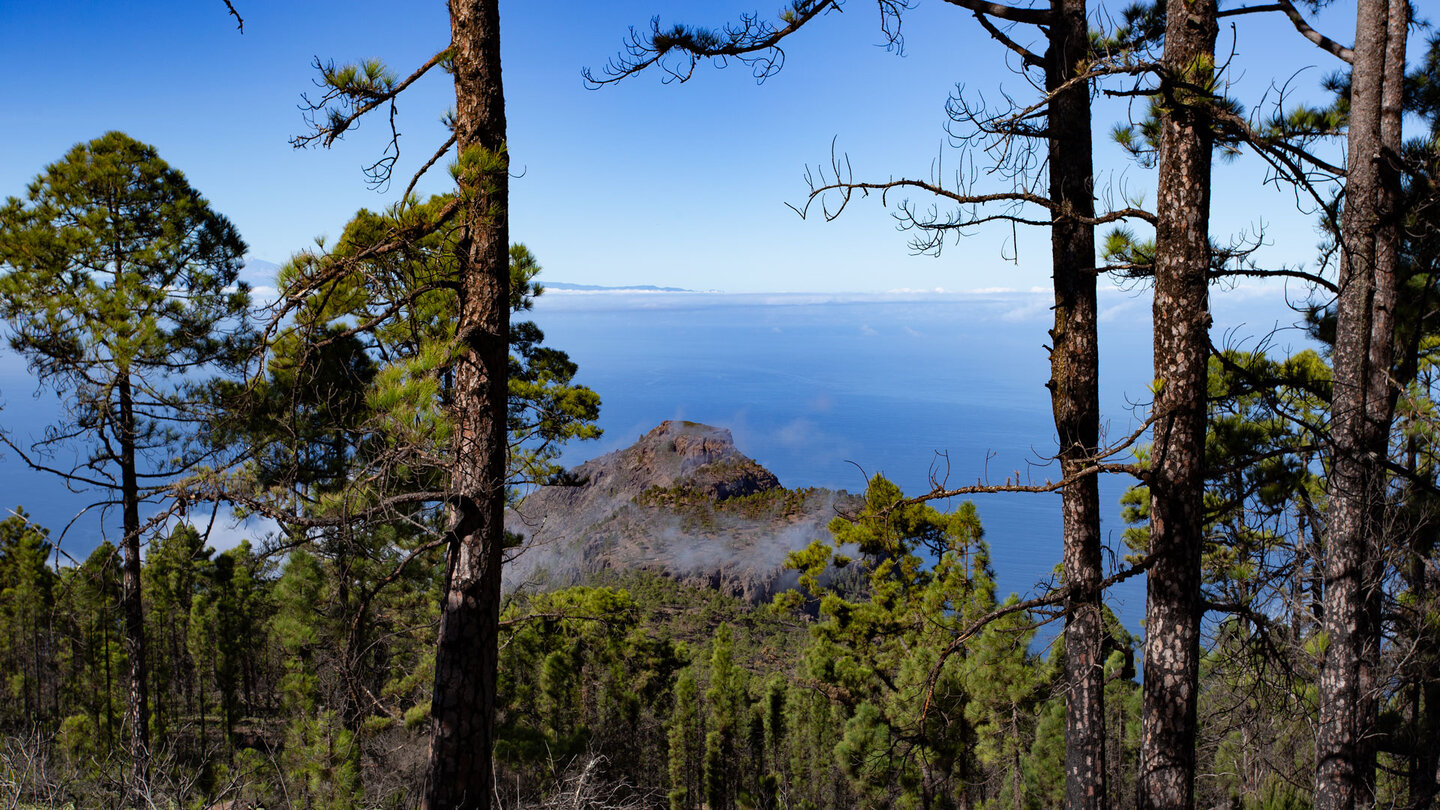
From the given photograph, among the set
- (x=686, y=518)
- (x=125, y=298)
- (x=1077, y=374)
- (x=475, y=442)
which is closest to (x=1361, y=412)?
(x=1077, y=374)

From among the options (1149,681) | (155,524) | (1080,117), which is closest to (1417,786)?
(1149,681)

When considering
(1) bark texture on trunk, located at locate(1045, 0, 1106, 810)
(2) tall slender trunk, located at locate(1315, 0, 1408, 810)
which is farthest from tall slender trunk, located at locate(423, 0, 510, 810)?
(2) tall slender trunk, located at locate(1315, 0, 1408, 810)

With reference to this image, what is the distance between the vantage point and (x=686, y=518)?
86.5m

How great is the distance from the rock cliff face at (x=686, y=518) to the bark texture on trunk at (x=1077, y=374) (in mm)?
48674

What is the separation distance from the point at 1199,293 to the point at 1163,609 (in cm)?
160

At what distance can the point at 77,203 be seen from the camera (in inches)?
380

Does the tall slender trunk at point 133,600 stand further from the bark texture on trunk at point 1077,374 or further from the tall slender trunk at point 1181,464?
the tall slender trunk at point 1181,464

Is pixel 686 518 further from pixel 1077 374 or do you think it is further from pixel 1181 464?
pixel 1181 464

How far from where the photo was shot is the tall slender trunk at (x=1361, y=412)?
17.1 ft

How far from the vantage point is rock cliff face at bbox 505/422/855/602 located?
69.7 meters

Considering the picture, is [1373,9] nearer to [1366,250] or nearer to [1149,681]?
[1366,250]

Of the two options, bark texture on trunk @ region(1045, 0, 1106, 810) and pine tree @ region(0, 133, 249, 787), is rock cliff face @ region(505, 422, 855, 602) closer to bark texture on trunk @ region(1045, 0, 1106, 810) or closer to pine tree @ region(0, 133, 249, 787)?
pine tree @ region(0, 133, 249, 787)

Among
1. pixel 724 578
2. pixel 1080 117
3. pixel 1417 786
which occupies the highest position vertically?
pixel 1080 117

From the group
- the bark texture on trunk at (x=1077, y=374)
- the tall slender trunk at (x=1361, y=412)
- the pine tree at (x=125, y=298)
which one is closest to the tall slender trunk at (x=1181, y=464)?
the bark texture on trunk at (x=1077, y=374)
